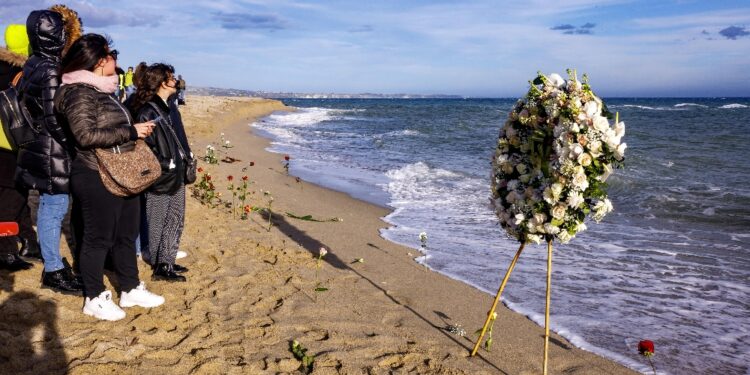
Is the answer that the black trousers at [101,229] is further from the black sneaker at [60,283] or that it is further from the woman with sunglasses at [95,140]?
the black sneaker at [60,283]

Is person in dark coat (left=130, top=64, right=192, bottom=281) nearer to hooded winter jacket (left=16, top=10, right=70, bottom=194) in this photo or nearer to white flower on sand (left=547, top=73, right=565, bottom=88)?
hooded winter jacket (left=16, top=10, right=70, bottom=194)

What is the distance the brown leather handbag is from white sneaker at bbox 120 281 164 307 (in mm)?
865

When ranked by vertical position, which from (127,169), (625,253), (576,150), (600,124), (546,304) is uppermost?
(600,124)

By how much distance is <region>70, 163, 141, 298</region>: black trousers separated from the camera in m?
3.71

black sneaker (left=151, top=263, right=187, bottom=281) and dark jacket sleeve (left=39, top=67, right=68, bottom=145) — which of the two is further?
black sneaker (left=151, top=263, right=187, bottom=281)

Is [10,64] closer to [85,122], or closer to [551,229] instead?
[85,122]

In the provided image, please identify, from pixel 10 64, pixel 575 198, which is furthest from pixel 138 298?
pixel 575 198

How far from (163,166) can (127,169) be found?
1.92 feet

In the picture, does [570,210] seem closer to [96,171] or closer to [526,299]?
[526,299]

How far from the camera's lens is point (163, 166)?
4.31 m

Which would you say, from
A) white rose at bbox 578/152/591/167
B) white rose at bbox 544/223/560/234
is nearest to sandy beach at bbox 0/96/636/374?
white rose at bbox 544/223/560/234

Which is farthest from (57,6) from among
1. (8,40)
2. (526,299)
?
(526,299)

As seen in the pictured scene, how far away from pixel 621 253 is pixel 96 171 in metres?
5.90

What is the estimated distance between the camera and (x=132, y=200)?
403 centimetres
